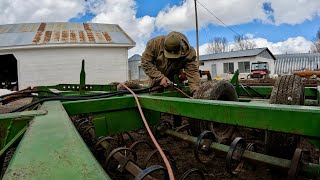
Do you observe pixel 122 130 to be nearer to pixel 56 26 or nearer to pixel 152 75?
pixel 152 75

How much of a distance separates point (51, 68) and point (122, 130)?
1563 centimetres

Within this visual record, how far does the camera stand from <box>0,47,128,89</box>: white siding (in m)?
17.5

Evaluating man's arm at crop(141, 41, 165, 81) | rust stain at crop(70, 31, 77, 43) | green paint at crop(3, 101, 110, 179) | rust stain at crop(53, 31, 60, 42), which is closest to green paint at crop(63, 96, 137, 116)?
green paint at crop(3, 101, 110, 179)

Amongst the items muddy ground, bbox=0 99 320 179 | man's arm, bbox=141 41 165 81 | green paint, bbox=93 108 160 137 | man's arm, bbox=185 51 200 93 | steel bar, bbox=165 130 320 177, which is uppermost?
man's arm, bbox=141 41 165 81

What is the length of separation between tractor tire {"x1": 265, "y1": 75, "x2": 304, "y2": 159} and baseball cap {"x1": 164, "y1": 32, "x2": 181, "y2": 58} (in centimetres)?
209

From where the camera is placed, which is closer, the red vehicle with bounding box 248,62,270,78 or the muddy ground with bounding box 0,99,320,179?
the muddy ground with bounding box 0,99,320,179

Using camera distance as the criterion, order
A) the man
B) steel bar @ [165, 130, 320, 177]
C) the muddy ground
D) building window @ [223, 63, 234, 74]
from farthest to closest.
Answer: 1. building window @ [223, 63, 234, 74]
2. the man
3. the muddy ground
4. steel bar @ [165, 130, 320, 177]

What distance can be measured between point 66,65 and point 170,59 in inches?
537

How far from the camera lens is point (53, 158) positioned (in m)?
1.17

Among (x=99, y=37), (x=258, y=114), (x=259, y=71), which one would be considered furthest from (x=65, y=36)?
(x=259, y=71)

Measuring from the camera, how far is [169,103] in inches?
107

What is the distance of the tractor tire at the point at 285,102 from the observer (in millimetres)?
2590

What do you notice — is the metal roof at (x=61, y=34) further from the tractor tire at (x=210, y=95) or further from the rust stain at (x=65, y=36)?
the tractor tire at (x=210, y=95)

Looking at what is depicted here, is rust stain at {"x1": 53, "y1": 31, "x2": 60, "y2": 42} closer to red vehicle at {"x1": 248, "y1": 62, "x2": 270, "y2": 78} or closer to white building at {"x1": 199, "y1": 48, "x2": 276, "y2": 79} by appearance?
red vehicle at {"x1": 248, "y1": 62, "x2": 270, "y2": 78}
